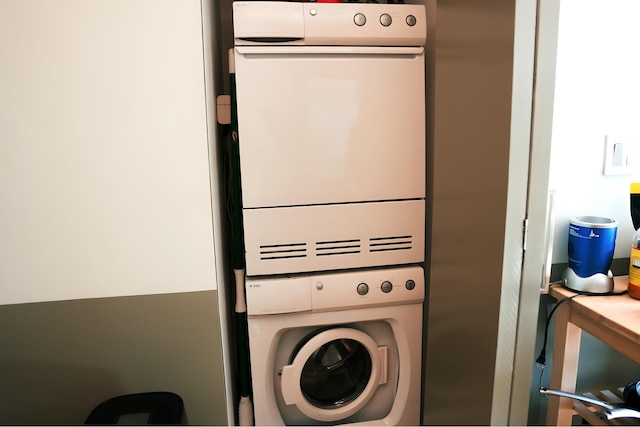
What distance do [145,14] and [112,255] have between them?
699 millimetres

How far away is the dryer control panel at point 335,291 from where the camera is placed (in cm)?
146

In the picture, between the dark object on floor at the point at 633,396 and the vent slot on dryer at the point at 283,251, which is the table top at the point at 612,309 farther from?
the vent slot on dryer at the point at 283,251

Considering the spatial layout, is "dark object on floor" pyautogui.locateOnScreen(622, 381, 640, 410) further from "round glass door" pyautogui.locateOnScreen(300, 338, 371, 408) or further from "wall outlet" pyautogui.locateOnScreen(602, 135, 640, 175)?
"round glass door" pyautogui.locateOnScreen(300, 338, 371, 408)

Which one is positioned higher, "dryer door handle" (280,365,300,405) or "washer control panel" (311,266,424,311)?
"washer control panel" (311,266,424,311)

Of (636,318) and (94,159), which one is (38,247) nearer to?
(94,159)

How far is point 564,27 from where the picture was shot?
4.25 ft

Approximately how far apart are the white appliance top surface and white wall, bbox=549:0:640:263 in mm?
494

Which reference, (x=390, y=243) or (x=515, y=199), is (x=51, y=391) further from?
(x=515, y=199)

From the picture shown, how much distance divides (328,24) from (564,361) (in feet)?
4.52

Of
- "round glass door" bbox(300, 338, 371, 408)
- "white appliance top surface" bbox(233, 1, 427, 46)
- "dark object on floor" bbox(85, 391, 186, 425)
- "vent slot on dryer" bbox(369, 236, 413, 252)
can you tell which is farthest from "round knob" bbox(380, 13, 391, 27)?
"dark object on floor" bbox(85, 391, 186, 425)

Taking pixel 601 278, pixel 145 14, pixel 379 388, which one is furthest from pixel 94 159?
pixel 601 278

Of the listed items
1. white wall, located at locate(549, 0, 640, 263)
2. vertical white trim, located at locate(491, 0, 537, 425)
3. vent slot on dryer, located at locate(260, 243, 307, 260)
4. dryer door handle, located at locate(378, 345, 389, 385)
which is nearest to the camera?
vertical white trim, located at locate(491, 0, 537, 425)

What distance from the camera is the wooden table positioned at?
111cm

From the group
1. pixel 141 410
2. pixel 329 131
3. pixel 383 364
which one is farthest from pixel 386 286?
pixel 141 410
